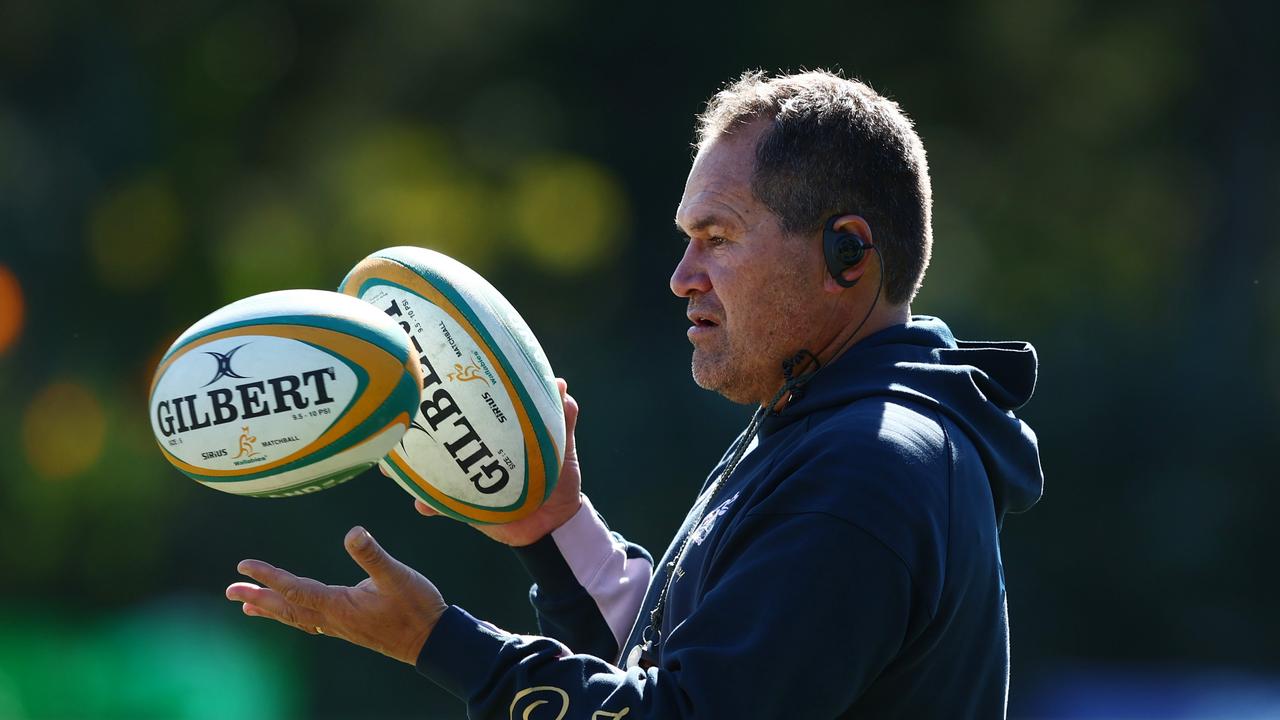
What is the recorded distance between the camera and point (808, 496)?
7.05 ft

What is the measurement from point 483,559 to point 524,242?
20.2 ft

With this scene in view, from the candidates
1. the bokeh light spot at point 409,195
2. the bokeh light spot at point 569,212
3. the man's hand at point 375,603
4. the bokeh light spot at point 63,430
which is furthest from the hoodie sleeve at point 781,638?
the bokeh light spot at point 569,212

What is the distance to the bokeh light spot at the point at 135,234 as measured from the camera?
14.1 metres

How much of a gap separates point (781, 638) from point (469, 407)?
1232 millimetres

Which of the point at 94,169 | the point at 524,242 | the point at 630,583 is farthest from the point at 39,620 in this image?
the point at 630,583

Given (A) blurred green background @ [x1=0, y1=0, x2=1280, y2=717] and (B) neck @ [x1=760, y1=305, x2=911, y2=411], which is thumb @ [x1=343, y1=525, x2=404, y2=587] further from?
(A) blurred green background @ [x1=0, y1=0, x2=1280, y2=717]

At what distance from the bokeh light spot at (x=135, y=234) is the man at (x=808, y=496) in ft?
40.3

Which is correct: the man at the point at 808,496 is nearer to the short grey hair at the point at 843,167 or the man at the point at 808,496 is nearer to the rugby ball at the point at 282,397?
the short grey hair at the point at 843,167

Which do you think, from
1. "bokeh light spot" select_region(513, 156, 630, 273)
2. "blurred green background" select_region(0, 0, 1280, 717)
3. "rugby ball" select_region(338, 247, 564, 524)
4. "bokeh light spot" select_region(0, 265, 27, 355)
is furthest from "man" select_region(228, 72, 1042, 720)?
"bokeh light spot" select_region(513, 156, 630, 273)

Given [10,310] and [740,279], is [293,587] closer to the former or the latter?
[740,279]

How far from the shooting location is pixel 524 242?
606 inches

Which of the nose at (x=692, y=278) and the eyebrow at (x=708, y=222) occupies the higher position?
the eyebrow at (x=708, y=222)

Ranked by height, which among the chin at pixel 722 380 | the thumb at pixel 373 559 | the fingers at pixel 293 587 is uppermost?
the chin at pixel 722 380

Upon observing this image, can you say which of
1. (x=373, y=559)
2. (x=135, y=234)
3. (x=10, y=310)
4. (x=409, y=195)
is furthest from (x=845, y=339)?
(x=409, y=195)
